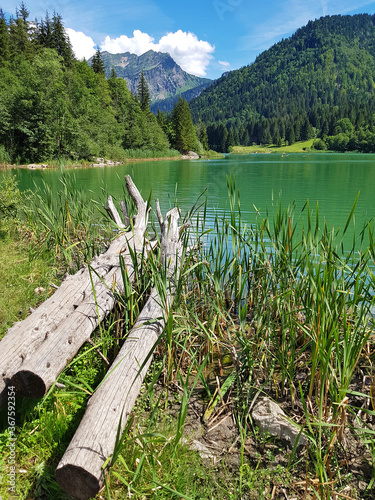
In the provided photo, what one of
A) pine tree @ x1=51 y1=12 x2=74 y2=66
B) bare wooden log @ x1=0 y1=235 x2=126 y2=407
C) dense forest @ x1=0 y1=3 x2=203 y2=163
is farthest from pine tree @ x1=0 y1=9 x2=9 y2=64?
bare wooden log @ x1=0 y1=235 x2=126 y2=407

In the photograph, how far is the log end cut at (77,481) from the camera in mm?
1504

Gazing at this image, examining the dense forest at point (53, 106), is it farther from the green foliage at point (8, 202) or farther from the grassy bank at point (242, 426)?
the grassy bank at point (242, 426)

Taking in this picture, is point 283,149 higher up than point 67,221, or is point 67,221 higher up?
point 283,149

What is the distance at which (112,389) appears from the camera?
191 centimetres

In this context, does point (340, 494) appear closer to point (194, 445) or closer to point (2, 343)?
point (194, 445)

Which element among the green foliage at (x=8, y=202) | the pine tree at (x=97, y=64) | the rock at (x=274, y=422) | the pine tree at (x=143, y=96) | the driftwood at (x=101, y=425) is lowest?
the rock at (x=274, y=422)

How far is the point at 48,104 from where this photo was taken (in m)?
31.5

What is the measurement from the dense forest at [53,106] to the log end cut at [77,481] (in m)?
28.3

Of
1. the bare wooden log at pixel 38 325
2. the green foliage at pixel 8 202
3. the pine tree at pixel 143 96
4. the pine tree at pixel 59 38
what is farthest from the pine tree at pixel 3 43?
the bare wooden log at pixel 38 325

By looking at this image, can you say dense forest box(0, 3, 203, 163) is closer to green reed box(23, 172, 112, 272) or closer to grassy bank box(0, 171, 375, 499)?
green reed box(23, 172, 112, 272)

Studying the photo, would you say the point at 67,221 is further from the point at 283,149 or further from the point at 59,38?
the point at 283,149

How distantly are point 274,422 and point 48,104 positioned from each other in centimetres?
3587

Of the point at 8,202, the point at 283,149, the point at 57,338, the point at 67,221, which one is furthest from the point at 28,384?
the point at 283,149

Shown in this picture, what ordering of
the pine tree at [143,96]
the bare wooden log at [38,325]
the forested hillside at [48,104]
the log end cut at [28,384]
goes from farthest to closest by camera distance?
the pine tree at [143,96], the forested hillside at [48,104], the bare wooden log at [38,325], the log end cut at [28,384]
